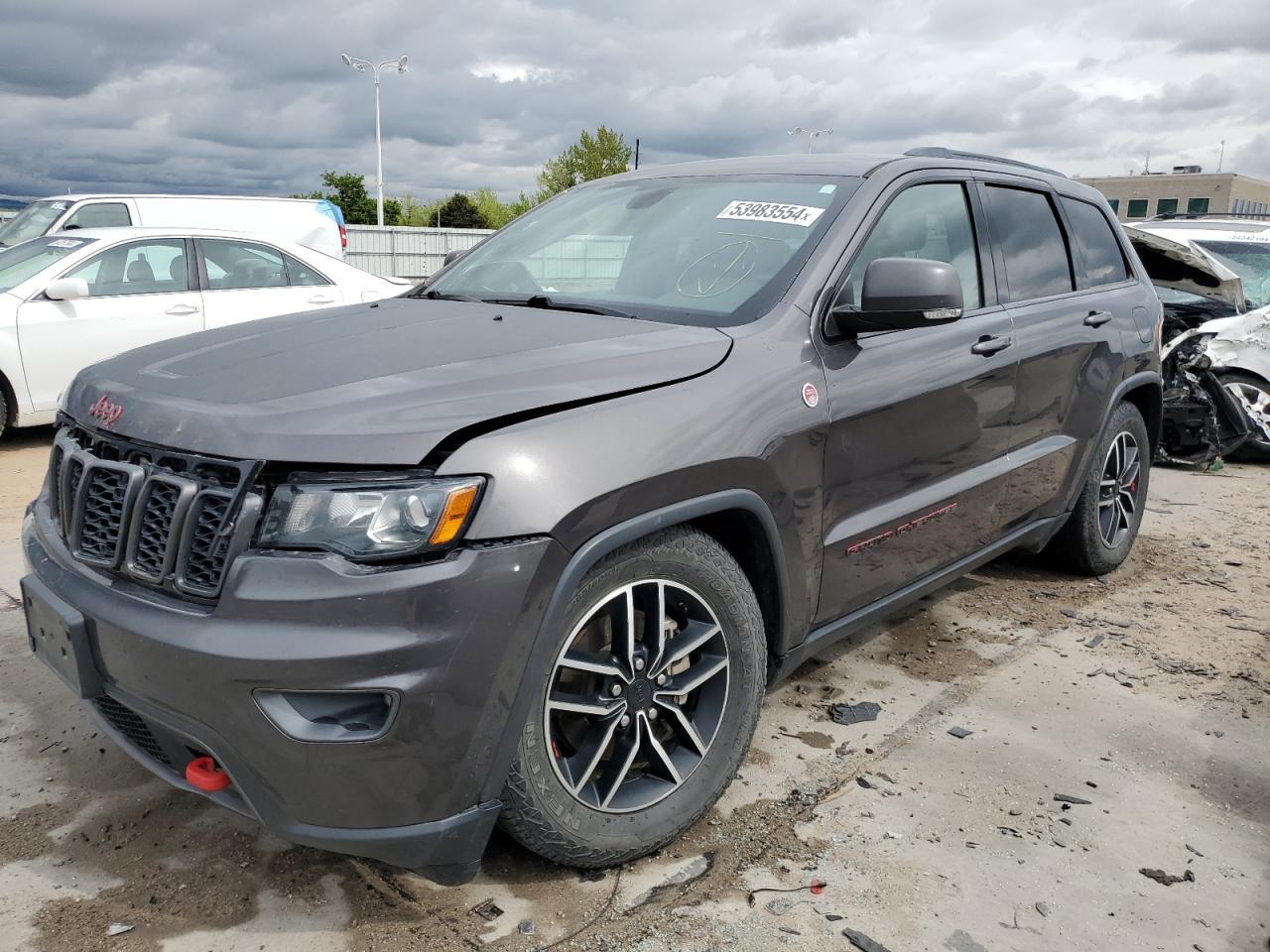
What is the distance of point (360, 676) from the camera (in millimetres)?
1944

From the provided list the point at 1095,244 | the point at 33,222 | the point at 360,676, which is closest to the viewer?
the point at 360,676

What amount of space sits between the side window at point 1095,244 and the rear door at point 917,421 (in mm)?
915

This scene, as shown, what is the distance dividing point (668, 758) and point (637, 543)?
59 cm

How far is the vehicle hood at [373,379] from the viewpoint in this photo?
2.07m

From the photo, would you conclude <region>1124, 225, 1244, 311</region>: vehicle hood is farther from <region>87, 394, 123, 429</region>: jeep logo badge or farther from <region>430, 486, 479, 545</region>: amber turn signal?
<region>87, 394, 123, 429</region>: jeep logo badge

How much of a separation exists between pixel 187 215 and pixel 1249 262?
1073 centimetres

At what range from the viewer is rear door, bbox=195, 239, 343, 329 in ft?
26.1

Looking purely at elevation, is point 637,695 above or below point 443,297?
below

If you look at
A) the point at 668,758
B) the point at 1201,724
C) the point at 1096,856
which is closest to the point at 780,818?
the point at 668,758

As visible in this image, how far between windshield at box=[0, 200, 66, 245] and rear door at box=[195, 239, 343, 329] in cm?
343

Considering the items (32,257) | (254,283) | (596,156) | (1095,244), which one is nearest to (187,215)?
(254,283)

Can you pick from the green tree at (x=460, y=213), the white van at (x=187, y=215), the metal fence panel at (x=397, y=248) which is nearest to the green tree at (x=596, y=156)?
the green tree at (x=460, y=213)

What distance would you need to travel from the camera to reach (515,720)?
6.95ft

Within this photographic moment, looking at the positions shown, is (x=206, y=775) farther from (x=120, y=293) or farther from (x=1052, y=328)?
(x=120, y=293)
